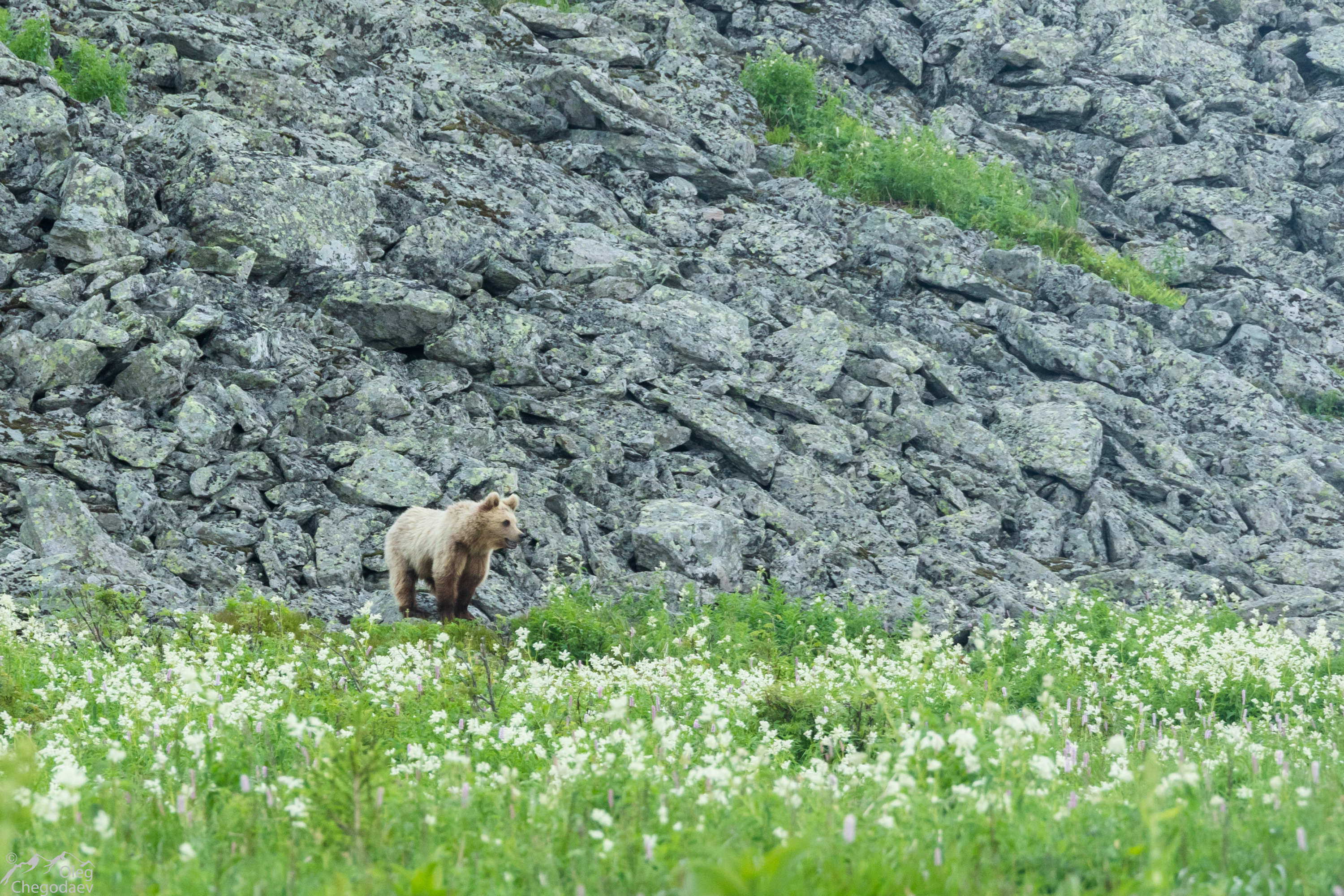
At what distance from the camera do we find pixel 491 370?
17.6 metres

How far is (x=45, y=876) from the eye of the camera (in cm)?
423

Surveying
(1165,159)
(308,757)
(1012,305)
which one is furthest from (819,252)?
(308,757)

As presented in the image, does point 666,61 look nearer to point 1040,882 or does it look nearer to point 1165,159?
point 1165,159

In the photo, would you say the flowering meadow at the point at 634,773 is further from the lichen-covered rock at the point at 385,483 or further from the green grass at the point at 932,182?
the green grass at the point at 932,182

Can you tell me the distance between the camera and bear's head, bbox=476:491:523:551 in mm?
13008

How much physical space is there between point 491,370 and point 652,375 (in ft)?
10.2

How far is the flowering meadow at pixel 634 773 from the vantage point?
3734 mm

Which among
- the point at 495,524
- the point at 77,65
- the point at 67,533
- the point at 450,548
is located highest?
the point at 77,65

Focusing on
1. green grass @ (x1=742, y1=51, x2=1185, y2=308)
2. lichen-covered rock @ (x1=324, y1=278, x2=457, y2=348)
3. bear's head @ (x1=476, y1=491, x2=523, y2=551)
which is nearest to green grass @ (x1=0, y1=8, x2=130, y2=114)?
lichen-covered rock @ (x1=324, y1=278, x2=457, y2=348)

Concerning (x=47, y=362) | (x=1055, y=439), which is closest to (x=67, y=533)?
(x=47, y=362)

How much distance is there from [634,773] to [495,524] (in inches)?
345

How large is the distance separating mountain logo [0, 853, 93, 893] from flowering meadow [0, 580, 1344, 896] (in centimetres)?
7

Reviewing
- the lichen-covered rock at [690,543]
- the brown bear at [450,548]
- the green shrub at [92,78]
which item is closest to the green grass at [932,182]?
the lichen-covered rock at [690,543]

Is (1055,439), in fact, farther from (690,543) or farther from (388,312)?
(388,312)
